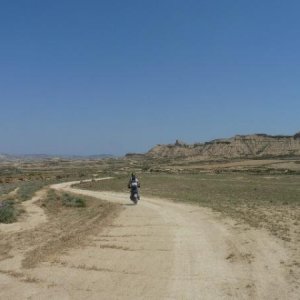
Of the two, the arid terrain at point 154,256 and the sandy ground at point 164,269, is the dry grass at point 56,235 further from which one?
the sandy ground at point 164,269

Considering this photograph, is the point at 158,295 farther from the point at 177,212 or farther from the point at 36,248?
the point at 177,212

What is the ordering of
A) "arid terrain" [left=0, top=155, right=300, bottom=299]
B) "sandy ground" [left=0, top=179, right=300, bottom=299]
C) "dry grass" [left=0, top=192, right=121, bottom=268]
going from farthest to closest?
"dry grass" [left=0, top=192, right=121, bottom=268] → "arid terrain" [left=0, top=155, right=300, bottom=299] → "sandy ground" [left=0, top=179, right=300, bottom=299]

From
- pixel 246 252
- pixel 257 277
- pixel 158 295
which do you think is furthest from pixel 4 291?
pixel 246 252

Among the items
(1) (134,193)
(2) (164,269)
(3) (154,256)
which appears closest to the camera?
(2) (164,269)

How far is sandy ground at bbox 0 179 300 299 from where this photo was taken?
35.6 ft

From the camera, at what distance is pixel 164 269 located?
12.7m

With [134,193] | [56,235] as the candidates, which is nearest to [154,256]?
[56,235]

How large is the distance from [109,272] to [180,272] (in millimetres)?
1719

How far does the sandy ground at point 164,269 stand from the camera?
35.6ft

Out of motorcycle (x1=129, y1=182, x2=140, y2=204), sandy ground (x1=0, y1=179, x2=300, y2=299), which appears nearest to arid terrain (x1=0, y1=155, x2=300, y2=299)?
sandy ground (x1=0, y1=179, x2=300, y2=299)

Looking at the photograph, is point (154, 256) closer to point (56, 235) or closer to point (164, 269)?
point (164, 269)

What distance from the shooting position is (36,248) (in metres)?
16.2

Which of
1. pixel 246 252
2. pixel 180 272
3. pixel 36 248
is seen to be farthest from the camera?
pixel 36 248

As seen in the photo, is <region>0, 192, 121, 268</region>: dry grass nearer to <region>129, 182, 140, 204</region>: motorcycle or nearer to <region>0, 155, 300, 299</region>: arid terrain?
<region>0, 155, 300, 299</region>: arid terrain
